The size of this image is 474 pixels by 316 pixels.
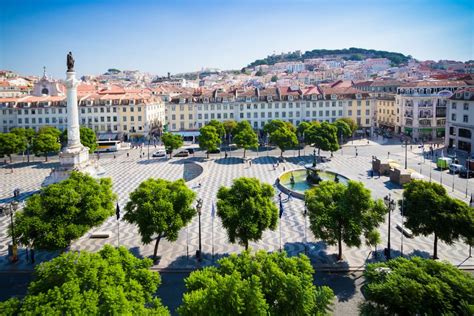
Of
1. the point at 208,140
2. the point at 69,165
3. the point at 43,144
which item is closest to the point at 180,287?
the point at 69,165

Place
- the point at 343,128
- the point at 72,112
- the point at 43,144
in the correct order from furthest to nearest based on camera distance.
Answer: the point at 343,128 → the point at 43,144 → the point at 72,112

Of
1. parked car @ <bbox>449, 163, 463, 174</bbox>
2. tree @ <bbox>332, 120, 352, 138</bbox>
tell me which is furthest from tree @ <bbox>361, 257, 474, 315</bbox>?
tree @ <bbox>332, 120, 352, 138</bbox>

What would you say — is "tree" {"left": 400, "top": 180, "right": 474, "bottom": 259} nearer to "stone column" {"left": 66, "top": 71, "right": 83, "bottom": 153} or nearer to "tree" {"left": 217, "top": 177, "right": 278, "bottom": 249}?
"tree" {"left": 217, "top": 177, "right": 278, "bottom": 249}

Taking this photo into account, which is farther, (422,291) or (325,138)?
(325,138)

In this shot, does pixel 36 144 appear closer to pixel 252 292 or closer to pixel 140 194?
pixel 140 194

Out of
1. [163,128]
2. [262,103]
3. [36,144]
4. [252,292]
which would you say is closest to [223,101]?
[262,103]

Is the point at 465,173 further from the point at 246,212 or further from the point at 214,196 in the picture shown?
the point at 246,212
